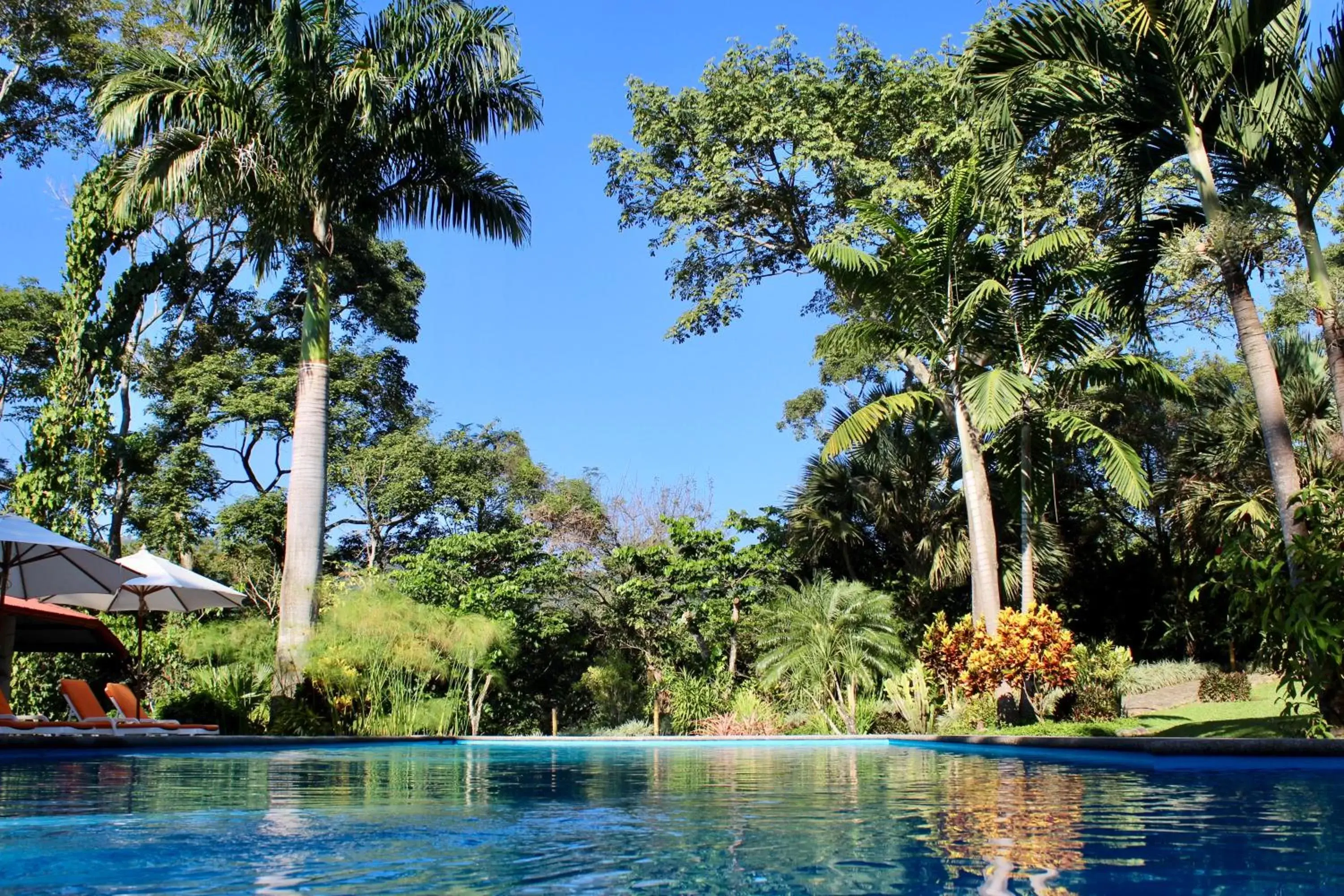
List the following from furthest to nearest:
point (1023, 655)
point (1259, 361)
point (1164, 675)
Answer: point (1164, 675) → point (1023, 655) → point (1259, 361)

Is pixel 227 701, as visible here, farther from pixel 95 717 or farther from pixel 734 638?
pixel 734 638

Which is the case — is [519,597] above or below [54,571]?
below

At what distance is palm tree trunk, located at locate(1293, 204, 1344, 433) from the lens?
7.13 metres

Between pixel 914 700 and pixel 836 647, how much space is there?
4.04ft

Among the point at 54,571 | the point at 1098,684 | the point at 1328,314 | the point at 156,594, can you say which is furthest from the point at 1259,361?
the point at 156,594

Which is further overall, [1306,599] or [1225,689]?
[1225,689]

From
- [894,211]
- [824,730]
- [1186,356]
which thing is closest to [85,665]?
[824,730]

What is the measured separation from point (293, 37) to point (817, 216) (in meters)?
9.40

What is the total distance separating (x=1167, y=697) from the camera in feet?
49.9

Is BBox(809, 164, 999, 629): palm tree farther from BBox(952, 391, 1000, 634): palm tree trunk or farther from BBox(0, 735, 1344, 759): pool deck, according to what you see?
BBox(0, 735, 1344, 759): pool deck

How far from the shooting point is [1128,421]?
1845cm

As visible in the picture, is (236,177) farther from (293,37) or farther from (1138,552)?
(1138,552)

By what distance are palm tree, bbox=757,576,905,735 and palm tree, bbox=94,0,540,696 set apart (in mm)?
6144

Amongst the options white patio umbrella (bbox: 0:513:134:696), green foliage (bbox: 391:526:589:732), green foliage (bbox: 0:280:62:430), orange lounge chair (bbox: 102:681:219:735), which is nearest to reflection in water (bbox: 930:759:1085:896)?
orange lounge chair (bbox: 102:681:219:735)
